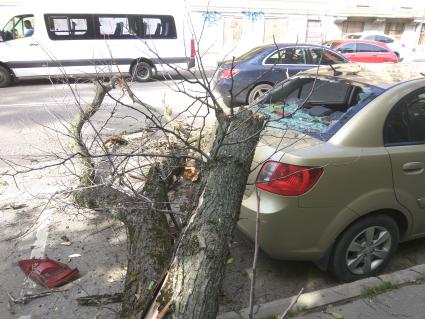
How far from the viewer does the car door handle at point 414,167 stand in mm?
3117

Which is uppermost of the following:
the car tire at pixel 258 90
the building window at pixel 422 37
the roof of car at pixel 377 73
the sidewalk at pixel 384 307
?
the roof of car at pixel 377 73

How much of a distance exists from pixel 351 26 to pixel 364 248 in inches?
1254

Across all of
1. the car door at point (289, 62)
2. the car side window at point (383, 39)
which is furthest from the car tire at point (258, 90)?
the car side window at point (383, 39)

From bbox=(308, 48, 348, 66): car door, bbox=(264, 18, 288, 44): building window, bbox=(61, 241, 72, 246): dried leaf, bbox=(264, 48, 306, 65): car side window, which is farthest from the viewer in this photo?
bbox=(264, 18, 288, 44): building window

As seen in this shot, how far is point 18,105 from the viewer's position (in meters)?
9.93

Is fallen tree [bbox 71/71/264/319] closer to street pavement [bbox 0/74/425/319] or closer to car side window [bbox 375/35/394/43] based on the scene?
street pavement [bbox 0/74/425/319]

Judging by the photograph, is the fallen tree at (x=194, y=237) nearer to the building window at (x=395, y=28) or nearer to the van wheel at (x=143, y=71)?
the van wheel at (x=143, y=71)

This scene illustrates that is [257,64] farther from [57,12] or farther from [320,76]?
[57,12]

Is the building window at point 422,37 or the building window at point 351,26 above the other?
the building window at point 351,26

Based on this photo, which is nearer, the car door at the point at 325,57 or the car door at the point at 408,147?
the car door at the point at 408,147

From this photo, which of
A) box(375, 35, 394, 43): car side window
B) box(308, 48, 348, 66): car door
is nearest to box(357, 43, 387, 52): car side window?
box(375, 35, 394, 43): car side window

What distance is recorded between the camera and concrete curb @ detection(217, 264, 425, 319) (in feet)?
9.23

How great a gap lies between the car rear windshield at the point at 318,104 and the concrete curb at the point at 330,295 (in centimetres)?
110

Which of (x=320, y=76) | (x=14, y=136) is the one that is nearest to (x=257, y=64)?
(x=14, y=136)
